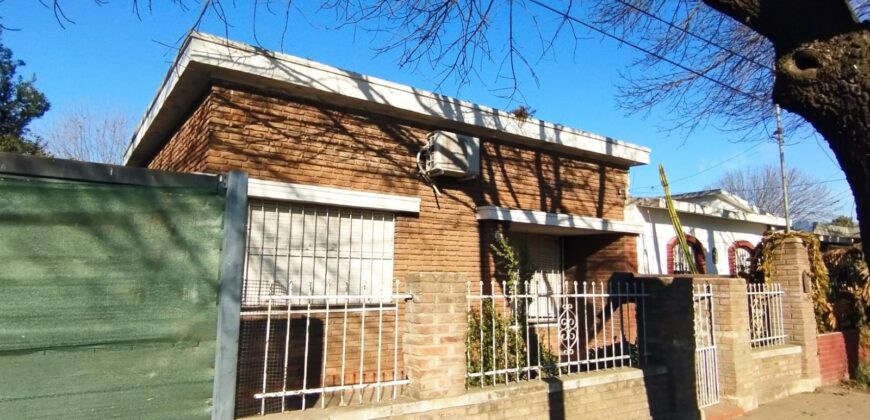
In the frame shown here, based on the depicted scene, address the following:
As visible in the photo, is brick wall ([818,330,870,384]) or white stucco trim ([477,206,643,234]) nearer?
white stucco trim ([477,206,643,234])

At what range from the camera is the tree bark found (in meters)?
2.89

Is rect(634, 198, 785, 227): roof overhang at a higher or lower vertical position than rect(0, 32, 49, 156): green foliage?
lower

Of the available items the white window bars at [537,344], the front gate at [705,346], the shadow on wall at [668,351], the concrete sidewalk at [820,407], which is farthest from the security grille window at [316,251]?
the concrete sidewalk at [820,407]

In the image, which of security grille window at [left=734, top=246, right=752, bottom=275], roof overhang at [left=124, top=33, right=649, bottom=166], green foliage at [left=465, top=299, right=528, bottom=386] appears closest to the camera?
green foliage at [left=465, top=299, right=528, bottom=386]

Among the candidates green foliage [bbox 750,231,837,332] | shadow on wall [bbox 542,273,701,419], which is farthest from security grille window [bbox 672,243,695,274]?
shadow on wall [bbox 542,273,701,419]

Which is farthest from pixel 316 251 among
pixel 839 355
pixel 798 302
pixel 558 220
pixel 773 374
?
pixel 839 355

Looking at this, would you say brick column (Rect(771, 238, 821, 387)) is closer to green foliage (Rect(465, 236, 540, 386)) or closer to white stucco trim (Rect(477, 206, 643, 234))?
white stucco trim (Rect(477, 206, 643, 234))

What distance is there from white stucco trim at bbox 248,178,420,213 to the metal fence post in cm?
280

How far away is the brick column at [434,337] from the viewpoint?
4.51 m

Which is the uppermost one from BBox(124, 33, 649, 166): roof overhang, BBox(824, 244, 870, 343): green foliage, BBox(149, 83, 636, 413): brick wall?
BBox(124, 33, 649, 166): roof overhang

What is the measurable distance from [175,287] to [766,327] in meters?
8.64

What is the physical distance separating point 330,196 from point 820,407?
7.07m

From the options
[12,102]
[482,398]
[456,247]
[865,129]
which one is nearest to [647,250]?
[456,247]

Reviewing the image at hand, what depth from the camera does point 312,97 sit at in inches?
275
